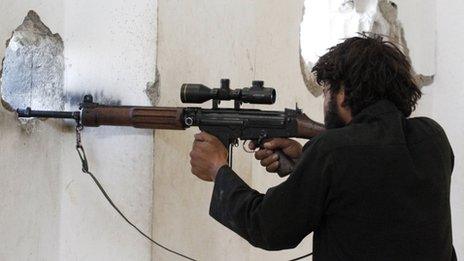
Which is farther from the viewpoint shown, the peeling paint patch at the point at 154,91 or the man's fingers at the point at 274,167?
the peeling paint patch at the point at 154,91

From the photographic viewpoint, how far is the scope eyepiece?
1.68 m

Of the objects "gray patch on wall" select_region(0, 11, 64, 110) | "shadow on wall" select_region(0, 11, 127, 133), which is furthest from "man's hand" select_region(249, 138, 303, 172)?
"gray patch on wall" select_region(0, 11, 64, 110)

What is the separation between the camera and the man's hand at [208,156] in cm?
158

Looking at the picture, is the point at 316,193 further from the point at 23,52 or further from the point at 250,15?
the point at 250,15

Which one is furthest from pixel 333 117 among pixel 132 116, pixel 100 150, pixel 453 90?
pixel 453 90

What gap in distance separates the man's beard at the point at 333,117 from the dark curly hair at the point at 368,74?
1.3 inches

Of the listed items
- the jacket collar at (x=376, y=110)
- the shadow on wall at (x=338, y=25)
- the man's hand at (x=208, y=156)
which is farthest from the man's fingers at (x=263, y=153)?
the shadow on wall at (x=338, y=25)

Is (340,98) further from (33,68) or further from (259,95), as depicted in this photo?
(33,68)

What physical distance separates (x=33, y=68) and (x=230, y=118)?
0.64m

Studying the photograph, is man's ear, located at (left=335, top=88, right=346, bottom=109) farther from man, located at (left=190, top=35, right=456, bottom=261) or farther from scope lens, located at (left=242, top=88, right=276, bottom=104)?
scope lens, located at (left=242, top=88, right=276, bottom=104)

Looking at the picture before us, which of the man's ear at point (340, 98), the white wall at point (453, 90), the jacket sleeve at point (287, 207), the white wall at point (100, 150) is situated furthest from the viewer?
the white wall at point (453, 90)

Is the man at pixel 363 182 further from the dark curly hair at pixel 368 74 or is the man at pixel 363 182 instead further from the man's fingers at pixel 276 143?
the man's fingers at pixel 276 143

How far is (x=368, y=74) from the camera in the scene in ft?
4.42

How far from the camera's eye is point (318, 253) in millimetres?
1365
